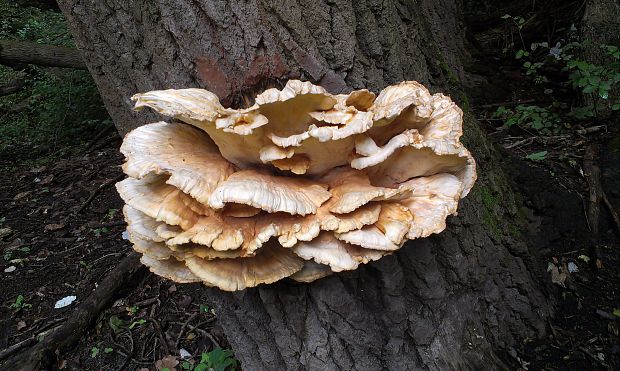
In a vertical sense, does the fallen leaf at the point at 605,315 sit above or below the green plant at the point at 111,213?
above

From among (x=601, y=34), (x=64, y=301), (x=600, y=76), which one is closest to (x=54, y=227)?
(x=64, y=301)

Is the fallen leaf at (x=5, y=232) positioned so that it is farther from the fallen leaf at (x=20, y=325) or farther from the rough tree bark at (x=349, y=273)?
the rough tree bark at (x=349, y=273)

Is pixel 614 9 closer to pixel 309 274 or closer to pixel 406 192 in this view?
pixel 406 192

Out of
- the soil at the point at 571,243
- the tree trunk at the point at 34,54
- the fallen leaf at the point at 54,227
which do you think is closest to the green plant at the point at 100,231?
the fallen leaf at the point at 54,227

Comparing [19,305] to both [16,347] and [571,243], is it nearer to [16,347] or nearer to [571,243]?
[16,347]

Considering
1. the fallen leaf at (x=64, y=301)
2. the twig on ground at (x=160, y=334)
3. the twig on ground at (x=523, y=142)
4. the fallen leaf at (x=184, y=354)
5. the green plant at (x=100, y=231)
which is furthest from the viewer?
the green plant at (x=100, y=231)

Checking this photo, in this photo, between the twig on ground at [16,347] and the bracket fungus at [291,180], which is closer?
the bracket fungus at [291,180]

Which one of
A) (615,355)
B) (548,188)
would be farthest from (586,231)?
(615,355)

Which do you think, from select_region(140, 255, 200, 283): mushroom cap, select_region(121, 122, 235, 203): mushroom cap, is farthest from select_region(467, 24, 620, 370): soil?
select_region(121, 122, 235, 203): mushroom cap

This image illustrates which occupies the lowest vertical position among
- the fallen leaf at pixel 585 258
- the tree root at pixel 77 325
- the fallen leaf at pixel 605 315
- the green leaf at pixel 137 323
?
the green leaf at pixel 137 323
